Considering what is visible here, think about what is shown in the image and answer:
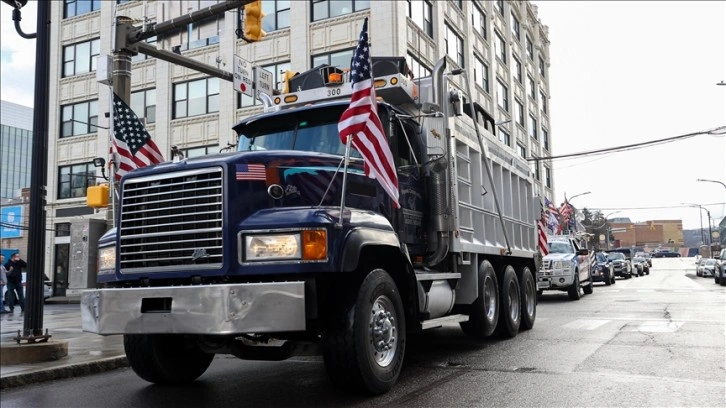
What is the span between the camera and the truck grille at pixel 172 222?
5344mm

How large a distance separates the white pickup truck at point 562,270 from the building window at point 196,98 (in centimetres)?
1688

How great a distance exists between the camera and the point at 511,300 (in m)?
10.4

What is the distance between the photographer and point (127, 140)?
32.5ft

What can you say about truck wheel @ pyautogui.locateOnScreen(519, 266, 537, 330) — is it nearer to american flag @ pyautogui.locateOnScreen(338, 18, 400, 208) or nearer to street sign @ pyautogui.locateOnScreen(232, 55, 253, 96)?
american flag @ pyautogui.locateOnScreen(338, 18, 400, 208)

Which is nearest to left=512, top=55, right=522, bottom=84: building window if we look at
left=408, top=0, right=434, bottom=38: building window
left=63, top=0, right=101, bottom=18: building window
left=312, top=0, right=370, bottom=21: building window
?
left=408, top=0, right=434, bottom=38: building window

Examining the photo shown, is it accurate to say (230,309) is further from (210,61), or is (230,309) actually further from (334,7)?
(210,61)

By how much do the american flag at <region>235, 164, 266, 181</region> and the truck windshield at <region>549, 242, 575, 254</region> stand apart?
16.3 meters

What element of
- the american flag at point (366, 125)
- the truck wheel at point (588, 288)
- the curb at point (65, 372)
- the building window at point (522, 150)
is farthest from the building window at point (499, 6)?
the curb at point (65, 372)

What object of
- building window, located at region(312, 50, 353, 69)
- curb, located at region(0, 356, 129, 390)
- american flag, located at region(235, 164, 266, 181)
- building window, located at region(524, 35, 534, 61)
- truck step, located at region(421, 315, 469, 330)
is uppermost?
building window, located at region(524, 35, 534, 61)

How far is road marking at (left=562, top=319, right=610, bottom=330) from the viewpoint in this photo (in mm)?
11224

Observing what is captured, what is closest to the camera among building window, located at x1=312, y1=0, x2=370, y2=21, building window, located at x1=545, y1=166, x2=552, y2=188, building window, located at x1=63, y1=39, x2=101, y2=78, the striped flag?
the striped flag

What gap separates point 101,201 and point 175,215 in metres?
5.25

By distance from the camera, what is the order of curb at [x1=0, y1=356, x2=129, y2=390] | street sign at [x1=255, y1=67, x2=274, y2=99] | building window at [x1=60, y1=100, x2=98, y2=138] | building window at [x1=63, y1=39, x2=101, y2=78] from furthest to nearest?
building window at [x1=63, y1=39, x2=101, y2=78], building window at [x1=60, y1=100, x2=98, y2=138], street sign at [x1=255, y1=67, x2=274, y2=99], curb at [x1=0, y1=356, x2=129, y2=390]

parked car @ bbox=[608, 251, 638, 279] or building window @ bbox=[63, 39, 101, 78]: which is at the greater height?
building window @ bbox=[63, 39, 101, 78]
